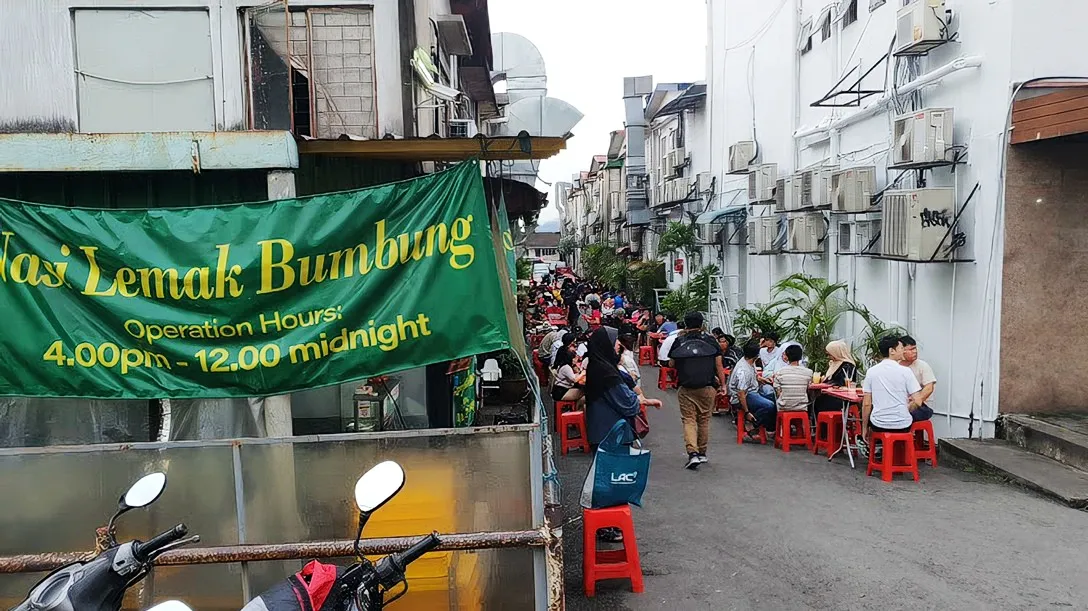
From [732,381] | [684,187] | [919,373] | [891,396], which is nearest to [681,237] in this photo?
[684,187]

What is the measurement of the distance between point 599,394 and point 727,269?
50.9 feet

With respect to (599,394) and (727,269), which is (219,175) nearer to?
(599,394)

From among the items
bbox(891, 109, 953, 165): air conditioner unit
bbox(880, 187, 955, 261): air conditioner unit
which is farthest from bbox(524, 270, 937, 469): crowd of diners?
bbox(891, 109, 953, 165): air conditioner unit

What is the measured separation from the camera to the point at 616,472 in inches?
226

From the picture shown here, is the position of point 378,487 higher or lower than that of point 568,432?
higher

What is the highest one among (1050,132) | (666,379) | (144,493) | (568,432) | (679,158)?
(679,158)

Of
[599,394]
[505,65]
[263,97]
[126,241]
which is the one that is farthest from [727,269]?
[126,241]

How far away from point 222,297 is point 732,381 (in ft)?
25.1

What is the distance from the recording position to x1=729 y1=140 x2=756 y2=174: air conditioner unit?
19.2m

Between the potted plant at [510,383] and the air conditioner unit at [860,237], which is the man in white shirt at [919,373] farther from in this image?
the potted plant at [510,383]

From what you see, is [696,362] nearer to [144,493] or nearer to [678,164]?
[144,493]

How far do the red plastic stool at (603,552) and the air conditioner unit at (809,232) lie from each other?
1012 cm

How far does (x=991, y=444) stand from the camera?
9.18m

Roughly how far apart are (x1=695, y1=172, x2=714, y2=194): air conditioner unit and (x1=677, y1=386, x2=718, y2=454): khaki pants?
50.6 feet
